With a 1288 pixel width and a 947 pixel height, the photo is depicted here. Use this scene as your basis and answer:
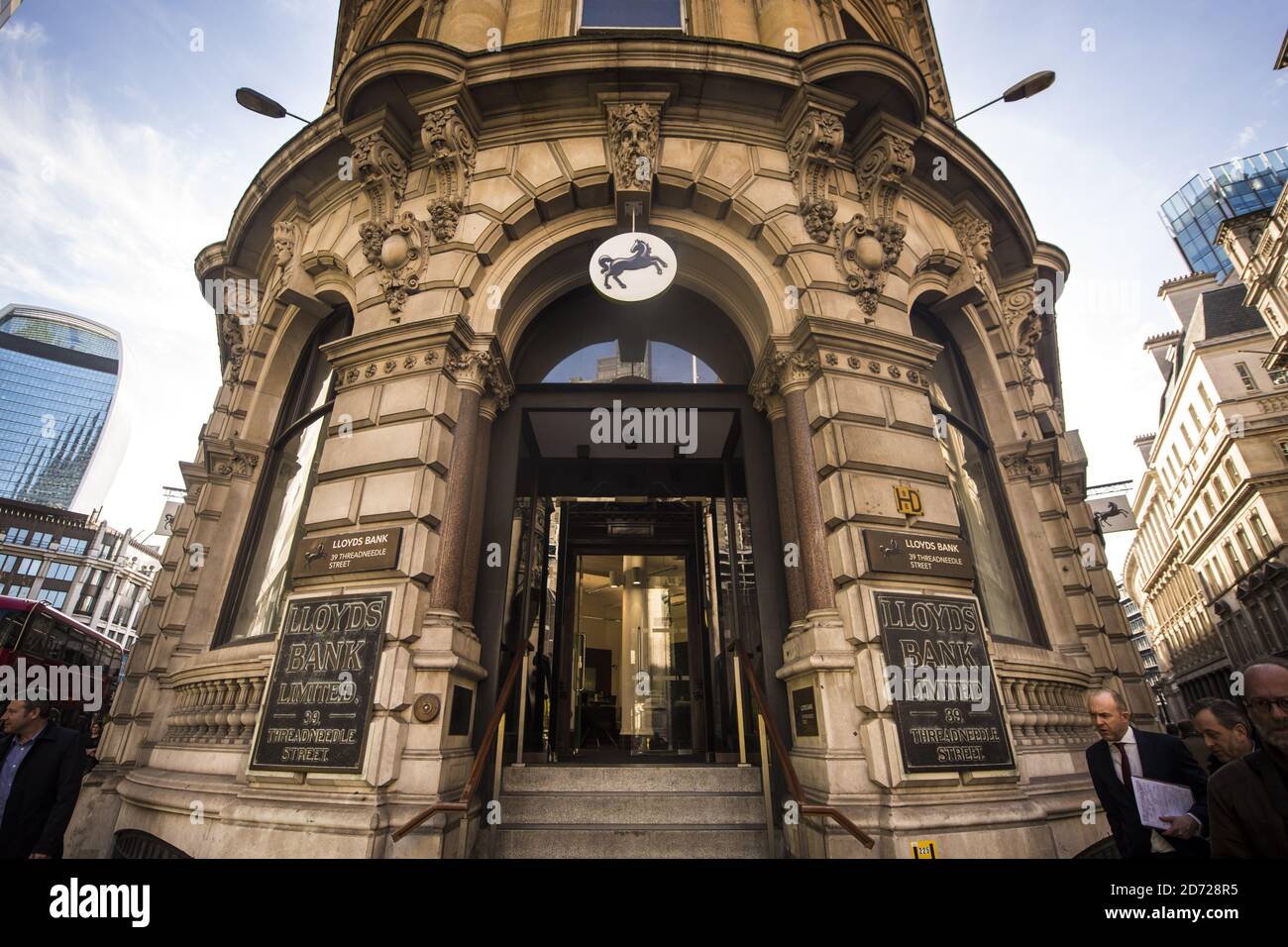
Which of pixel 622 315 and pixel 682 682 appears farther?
pixel 682 682

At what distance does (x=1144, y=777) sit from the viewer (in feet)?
12.9

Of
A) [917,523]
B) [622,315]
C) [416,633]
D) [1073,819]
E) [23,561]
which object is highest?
[23,561]

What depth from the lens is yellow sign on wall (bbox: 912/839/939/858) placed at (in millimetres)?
4684

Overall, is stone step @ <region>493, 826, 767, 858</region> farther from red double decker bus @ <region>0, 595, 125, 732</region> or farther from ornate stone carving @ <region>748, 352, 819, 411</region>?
red double decker bus @ <region>0, 595, 125, 732</region>

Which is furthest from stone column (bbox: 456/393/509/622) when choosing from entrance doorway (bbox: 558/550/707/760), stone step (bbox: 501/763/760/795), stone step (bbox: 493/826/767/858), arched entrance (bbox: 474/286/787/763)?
entrance doorway (bbox: 558/550/707/760)

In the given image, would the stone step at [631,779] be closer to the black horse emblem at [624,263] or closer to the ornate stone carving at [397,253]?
the ornate stone carving at [397,253]

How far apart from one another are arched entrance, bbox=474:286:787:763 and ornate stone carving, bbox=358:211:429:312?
1678 mm

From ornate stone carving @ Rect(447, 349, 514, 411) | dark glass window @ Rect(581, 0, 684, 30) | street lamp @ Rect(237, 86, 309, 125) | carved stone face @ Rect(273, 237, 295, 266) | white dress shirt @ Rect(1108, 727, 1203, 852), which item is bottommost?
white dress shirt @ Rect(1108, 727, 1203, 852)

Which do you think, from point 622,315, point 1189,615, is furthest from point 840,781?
point 1189,615

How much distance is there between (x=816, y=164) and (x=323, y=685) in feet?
28.6
